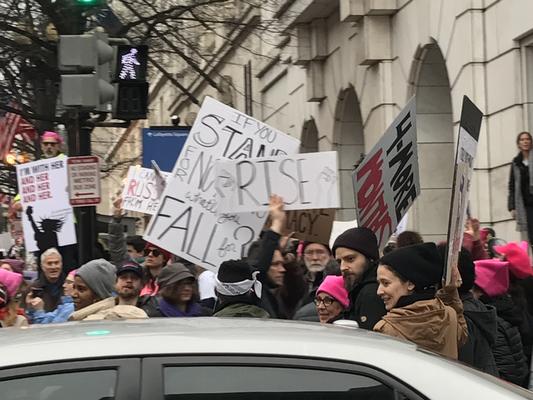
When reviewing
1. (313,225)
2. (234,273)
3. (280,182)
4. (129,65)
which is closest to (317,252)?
(313,225)

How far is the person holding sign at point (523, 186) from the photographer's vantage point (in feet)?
38.5

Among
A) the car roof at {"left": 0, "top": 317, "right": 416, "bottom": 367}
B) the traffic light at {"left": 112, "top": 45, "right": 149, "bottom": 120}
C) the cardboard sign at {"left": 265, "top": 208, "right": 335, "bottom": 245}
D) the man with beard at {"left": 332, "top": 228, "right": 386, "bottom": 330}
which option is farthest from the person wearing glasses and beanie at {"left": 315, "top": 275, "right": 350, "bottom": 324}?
the traffic light at {"left": 112, "top": 45, "right": 149, "bottom": 120}

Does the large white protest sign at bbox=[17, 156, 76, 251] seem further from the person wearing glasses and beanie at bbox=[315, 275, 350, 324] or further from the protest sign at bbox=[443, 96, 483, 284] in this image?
the protest sign at bbox=[443, 96, 483, 284]

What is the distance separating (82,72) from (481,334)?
18.6ft

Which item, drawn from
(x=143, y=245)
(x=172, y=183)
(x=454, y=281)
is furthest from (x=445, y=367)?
(x=143, y=245)

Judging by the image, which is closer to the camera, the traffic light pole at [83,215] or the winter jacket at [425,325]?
the winter jacket at [425,325]

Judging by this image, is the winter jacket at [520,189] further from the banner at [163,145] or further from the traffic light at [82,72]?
Result: the traffic light at [82,72]

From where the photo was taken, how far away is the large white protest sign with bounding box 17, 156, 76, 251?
10.7m

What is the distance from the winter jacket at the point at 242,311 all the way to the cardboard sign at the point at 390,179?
5.12ft

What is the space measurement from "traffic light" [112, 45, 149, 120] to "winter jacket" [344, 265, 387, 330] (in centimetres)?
546

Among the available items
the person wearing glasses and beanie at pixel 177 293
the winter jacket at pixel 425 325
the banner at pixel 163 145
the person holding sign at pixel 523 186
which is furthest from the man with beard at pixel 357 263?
the banner at pixel 163 145

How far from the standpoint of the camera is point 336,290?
6.23 meters

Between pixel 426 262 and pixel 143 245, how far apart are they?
6.25 m

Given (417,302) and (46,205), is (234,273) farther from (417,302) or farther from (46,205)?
(46,205)
